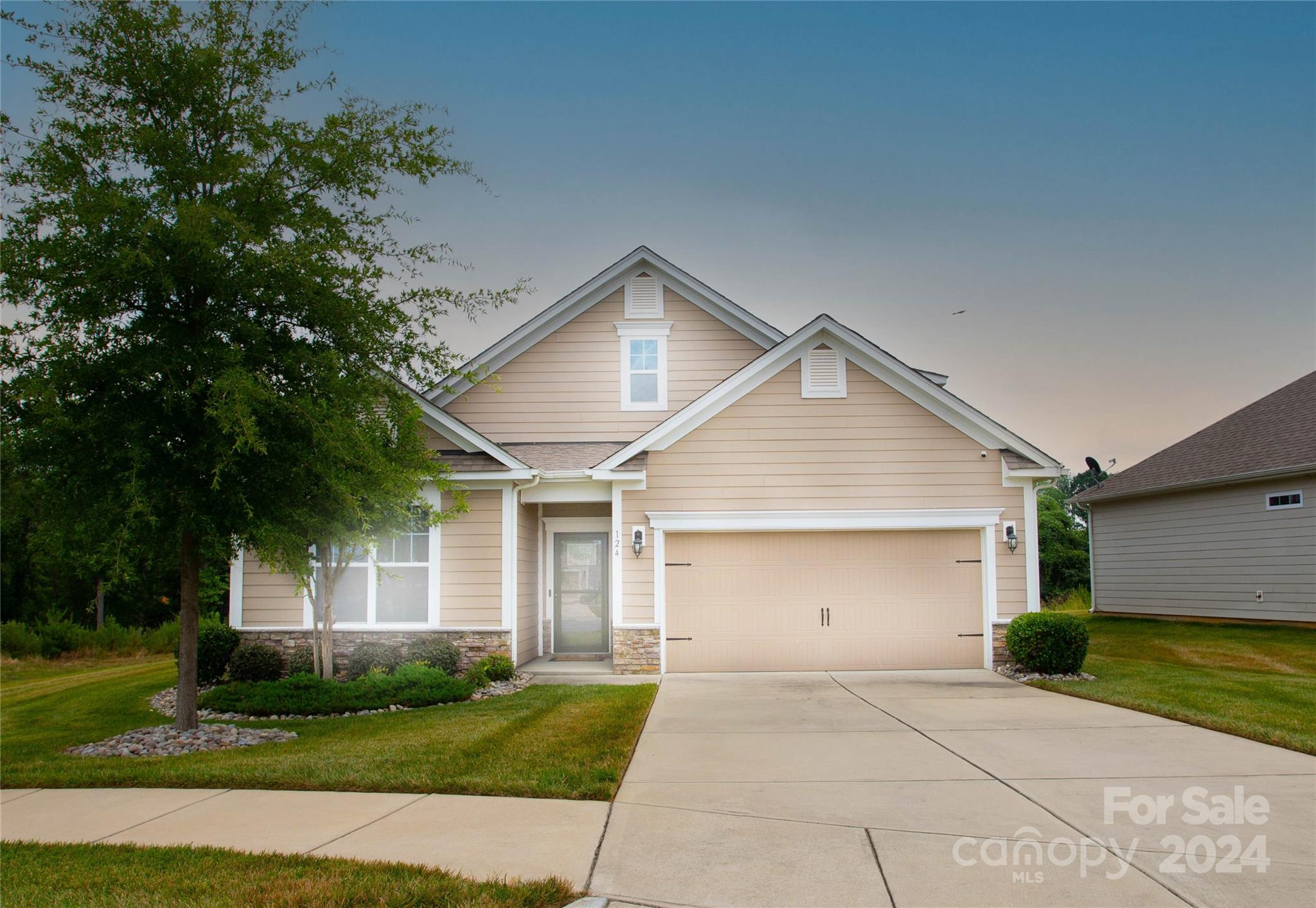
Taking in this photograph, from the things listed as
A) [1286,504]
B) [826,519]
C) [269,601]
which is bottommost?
[269,601]

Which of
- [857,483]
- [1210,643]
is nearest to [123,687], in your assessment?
[857,483]

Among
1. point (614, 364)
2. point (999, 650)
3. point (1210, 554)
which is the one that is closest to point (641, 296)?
point (614, 364)

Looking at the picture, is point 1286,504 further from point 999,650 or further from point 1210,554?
point 999,650

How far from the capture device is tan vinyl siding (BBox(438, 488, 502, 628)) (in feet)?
42.3

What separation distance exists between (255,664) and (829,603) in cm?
857

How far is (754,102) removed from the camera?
16500 millimetres

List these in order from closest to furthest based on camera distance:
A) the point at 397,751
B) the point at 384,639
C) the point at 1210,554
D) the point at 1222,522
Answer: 1. the point at 397,751
2. the point at 384,639
3. the point at 1222,522
4. the point at 1210,554

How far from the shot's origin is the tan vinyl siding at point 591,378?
1561 cm

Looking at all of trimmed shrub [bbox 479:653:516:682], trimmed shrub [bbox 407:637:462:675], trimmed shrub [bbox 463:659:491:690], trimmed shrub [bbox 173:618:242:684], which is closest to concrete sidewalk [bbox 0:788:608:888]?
trimmed shrub [bbox 463:659:491:690]

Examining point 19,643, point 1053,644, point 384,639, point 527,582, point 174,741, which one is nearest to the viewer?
point 174,741

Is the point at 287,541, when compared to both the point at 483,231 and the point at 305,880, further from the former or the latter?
the point at 483,231

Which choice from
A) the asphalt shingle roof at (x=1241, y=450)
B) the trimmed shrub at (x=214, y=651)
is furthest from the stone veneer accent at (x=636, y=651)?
the asphalt shingle roof at (x=1241, y=450)

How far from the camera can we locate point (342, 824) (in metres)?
5.55

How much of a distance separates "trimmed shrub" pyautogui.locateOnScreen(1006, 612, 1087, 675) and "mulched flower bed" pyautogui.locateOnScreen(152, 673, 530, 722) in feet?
23.4
